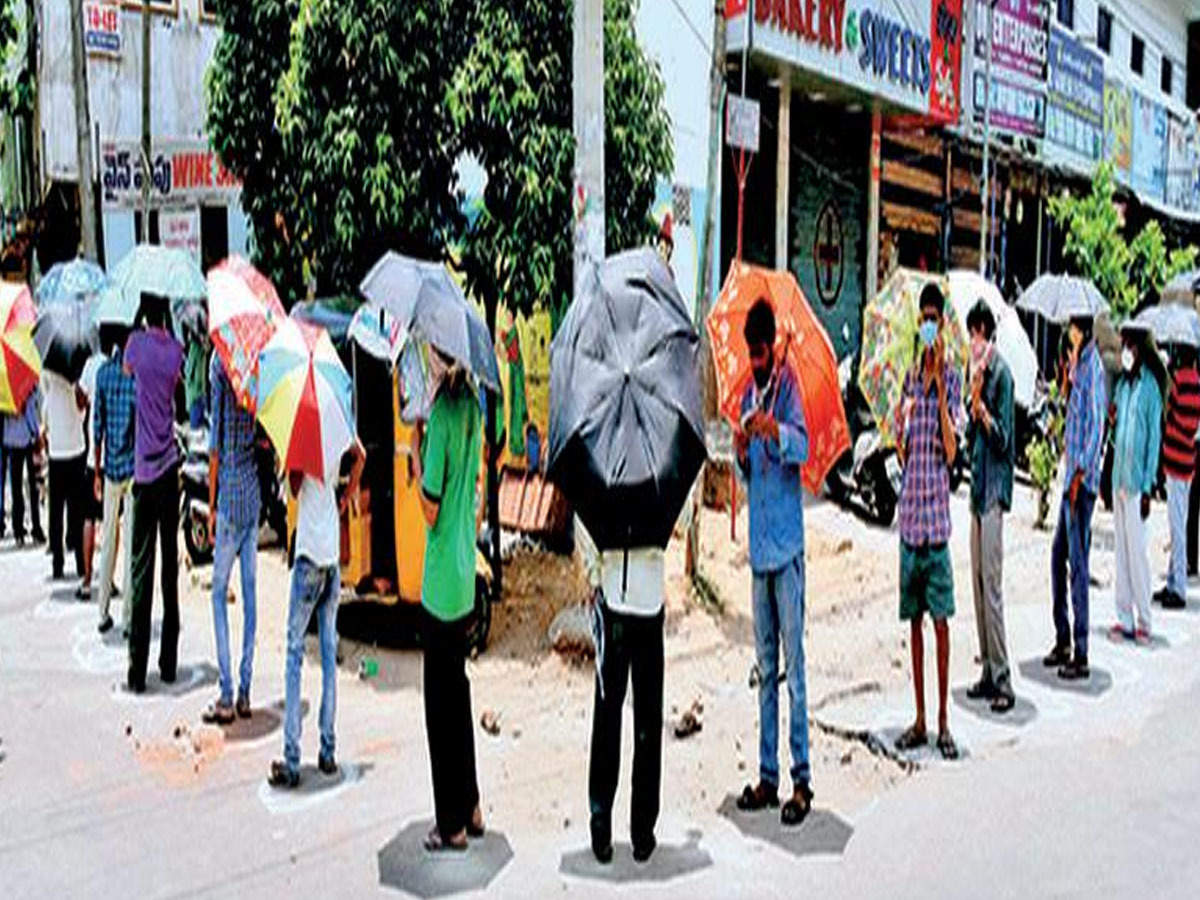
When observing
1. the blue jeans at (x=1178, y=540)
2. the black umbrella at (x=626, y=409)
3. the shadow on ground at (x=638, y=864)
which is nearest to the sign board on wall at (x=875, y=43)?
the blue jeans at (x=1178, y=540)

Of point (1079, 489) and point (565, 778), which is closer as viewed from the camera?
point (565, 778)

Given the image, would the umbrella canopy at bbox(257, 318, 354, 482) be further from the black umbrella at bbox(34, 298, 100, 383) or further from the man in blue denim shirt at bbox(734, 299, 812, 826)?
Answer: the black umbrella at bbox(34, 298, 100, 383)

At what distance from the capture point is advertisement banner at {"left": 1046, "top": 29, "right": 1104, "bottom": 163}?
23703mm

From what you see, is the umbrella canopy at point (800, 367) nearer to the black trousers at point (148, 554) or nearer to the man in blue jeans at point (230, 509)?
the man in blue jeans at point (230, 509)

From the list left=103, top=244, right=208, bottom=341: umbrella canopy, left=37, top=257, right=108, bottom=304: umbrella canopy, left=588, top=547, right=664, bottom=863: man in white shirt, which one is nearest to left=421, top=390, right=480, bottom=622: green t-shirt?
left=588, top=547, right=664, bottom=863: man in white shirt

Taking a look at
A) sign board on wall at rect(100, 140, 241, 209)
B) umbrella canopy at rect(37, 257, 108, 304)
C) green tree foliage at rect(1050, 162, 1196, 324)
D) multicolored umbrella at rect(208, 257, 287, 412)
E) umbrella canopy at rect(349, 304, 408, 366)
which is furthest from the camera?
green tree foliage at rect(1050, 162, 1196, 324)

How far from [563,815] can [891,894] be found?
148 centimetres

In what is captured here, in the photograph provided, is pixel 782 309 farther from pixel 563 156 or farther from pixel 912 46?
pixel 912 46

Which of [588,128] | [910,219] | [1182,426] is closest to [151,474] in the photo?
[588,128]

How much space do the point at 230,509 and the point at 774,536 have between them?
2.88m

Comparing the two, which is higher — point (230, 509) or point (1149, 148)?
point (1149, 148)

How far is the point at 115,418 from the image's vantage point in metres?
7.48

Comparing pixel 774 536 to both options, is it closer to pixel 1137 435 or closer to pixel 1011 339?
pixel 1137 435

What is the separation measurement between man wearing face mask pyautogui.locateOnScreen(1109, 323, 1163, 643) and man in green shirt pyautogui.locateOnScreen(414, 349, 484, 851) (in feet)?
17.9
